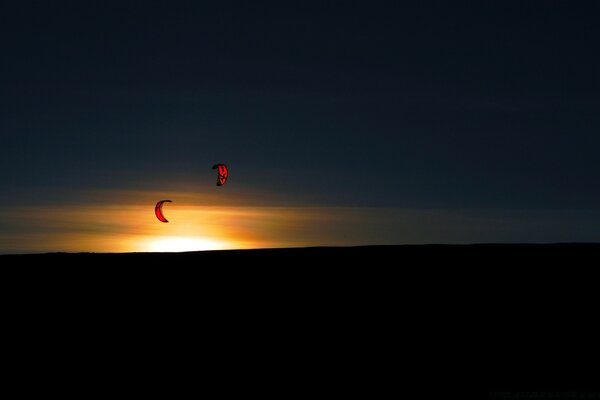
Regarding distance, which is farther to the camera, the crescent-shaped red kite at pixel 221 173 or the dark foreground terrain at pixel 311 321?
the crescent-shaped red kite at pixel 221 173

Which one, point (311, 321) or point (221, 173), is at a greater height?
point (221, 173)

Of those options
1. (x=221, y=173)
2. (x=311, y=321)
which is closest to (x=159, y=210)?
(x=221, y=173)

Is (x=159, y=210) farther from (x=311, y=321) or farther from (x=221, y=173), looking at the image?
(x=311, y=321)

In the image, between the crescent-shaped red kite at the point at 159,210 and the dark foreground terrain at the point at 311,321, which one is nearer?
the dark foreground terrain at the point at 311,321

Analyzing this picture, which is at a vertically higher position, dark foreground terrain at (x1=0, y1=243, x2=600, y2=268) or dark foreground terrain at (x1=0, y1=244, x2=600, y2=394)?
dark foreground terrain at (x1=0, y1=243, x2=600, y2=268)

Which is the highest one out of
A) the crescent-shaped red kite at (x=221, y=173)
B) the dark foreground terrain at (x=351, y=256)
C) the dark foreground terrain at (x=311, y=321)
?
the crescent-shaped red kite at (x=221, y=173)

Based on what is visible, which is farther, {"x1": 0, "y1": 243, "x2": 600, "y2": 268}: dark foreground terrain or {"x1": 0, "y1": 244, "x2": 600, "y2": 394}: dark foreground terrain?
{"x1": 0, "y1": 243, "x2": 600, "y2": 268}: dark foreground terrain

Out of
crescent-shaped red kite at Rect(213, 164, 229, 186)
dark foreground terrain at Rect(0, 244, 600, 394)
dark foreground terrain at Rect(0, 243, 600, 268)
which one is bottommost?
dark foreground terrain at Rect(0, 244, 600, 394)

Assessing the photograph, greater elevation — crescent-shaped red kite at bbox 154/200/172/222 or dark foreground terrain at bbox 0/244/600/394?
crescent-shaped red kite at bbox 154/200/172/222

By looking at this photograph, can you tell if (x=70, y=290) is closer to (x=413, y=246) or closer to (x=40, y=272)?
(x=40, y=272)

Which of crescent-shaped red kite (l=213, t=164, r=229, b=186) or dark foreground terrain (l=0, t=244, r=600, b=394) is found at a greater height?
crescent-shaped red kite (l=213, t=164, r=229, b=186)

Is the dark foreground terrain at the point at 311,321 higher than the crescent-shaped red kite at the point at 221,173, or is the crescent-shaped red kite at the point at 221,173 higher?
the crescent-shaped red kite at the point at 221,173

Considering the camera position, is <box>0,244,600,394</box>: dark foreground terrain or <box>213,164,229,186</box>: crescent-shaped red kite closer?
<box>0,244,600,394</box>: dark foreground terrain

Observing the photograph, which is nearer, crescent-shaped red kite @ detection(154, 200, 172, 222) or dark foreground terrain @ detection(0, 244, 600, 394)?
dark foreground terrain @ detection(0, 244, 600, 394)
